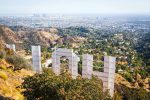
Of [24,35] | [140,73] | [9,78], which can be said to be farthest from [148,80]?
[24,35]

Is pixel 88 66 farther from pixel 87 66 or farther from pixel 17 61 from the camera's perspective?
pixel 17 61

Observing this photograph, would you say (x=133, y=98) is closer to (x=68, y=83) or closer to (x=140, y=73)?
(x=68, y=83)

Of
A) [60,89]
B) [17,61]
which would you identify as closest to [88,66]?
[17,61]

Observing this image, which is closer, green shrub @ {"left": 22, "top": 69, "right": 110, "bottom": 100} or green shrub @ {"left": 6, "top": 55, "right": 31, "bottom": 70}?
green shrub @ {"left": 22, "top": 69, "right": 110, "bottom": 100}

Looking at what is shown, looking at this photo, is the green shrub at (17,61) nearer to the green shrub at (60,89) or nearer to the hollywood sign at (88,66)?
the hollywood sign at (88,66)

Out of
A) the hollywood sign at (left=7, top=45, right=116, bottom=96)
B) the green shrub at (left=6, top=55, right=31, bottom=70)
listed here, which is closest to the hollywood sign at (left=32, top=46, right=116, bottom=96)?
the hollywood sign at (left=7, top=45, right=116, bottom=96)

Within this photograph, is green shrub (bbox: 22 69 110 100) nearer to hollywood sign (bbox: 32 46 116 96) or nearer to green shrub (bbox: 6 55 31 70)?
hollywood sign (bbox: 32 46 116 96)

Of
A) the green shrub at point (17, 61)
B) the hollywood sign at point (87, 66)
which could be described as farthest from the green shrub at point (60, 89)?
the green shrub at point (17, 61)

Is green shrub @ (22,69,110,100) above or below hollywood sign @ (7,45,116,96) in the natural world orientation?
above
